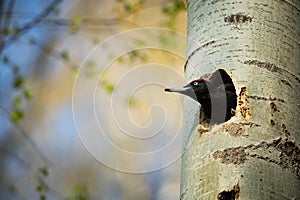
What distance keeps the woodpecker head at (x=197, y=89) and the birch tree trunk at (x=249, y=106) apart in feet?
0.05

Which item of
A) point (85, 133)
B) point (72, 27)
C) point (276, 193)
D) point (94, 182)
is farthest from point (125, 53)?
point (94, 182)

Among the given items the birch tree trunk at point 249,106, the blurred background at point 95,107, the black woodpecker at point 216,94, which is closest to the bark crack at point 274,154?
the birch tree trunk at point 249,106

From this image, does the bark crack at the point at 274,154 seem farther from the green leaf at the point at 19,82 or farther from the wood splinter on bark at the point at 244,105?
the green leaf at the point at 19,82

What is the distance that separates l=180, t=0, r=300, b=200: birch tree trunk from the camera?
47.3 inches

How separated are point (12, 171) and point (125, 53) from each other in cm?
218

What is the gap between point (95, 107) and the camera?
A: 3457 millimetres

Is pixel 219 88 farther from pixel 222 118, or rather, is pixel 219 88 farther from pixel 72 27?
pixel 72 27

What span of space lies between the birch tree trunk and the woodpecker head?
16 millimetres

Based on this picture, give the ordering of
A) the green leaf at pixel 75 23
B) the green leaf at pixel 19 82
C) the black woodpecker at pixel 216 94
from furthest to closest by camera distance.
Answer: the green leaf at pixel 75 23
the green leaf at pixel 19 82
the black woodpecker at pixel 216 94

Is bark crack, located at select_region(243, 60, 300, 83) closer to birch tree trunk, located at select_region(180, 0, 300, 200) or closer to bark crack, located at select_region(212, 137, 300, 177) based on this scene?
birch tree trunk, located at select_region(180, 0, 300, 200)

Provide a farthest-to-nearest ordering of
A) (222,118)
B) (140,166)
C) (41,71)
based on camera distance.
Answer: (41,71)
(140,166)
(222,118)

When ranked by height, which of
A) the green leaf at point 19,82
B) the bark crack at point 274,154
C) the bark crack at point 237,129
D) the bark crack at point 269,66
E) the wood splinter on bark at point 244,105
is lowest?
the bark crack at point 274,154

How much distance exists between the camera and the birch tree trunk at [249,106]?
3.94 ft

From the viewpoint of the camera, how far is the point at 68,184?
14.6 ft
